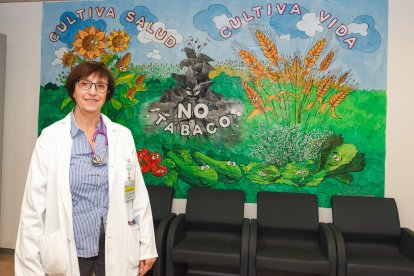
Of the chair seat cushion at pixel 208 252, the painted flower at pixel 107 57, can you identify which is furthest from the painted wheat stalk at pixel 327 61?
the painted flower at pixel 107 57

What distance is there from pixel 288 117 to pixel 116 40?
72.9 inches

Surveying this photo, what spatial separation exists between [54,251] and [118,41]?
2.48m

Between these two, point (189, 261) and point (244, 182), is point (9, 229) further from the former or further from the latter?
point (244, 182)

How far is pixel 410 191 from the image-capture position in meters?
3.09

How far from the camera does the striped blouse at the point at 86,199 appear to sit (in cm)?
156

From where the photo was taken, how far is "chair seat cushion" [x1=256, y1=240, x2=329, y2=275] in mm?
2559

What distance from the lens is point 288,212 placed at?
10.0 ft

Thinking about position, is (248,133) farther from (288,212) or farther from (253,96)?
(288,212)

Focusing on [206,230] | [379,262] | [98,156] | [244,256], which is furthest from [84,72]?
[379,262]

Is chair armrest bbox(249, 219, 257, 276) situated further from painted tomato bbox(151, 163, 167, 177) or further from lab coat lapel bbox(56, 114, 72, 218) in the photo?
lab coat lapel bbox(56, 114, 72, 218)

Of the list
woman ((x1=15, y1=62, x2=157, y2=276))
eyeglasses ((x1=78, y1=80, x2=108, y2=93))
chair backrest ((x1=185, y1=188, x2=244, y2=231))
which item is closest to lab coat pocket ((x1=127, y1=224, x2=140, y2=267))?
woman ((x1=15, y1=62, x2=157, y2=276))

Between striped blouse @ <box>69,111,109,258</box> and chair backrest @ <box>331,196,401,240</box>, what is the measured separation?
213 centimetres

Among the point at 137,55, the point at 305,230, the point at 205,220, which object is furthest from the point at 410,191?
the point at 137,55

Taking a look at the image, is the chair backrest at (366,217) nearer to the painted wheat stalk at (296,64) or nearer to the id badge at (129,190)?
the painted wheat stalk at (296,64)
